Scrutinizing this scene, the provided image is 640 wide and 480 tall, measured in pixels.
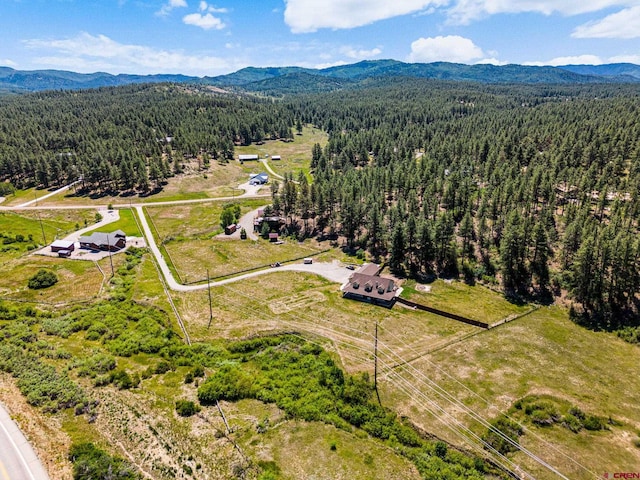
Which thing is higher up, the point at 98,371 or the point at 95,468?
the point at 95,468

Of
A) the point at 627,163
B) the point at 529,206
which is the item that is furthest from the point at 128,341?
the point at 627,163

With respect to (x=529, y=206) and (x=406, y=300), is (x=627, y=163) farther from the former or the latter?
(x=406, y=300)

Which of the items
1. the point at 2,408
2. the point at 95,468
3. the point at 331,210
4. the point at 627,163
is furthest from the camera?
the point at 627,163

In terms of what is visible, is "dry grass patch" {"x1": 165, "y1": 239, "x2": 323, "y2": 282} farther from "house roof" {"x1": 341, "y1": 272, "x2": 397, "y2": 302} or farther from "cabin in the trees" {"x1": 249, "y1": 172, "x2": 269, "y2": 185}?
"cabin in the trees" {"x1": 249, "y1": 172, "x2": 269, "y2": 185}

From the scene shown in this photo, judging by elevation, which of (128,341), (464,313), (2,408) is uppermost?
(2,408)

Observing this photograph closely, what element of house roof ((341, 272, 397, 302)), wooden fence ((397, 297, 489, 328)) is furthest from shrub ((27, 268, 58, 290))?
wooden fence ((397, 297, 489, 328))

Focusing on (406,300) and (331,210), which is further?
(331,210)

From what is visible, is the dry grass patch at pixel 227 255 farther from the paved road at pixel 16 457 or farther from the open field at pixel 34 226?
the paved road at pixel 16 457

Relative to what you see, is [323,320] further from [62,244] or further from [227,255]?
[62,244]
